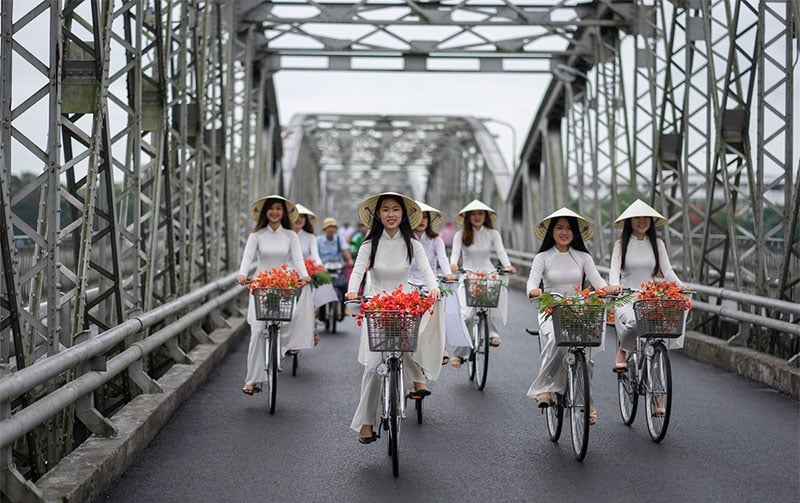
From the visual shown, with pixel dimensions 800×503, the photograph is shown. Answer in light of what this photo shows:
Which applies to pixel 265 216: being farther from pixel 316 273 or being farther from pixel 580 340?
pixel 580 340

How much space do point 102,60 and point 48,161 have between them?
117cm

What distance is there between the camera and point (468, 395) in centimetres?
1030

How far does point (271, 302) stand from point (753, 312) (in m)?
5.58

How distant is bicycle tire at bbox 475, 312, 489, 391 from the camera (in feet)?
34.9

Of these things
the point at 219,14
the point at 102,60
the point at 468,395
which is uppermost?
the point at 219,14

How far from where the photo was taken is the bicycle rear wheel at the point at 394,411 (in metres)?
6.85

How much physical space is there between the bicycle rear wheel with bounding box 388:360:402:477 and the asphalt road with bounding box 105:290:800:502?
117mm

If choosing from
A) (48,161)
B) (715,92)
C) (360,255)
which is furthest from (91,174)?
(715,92)

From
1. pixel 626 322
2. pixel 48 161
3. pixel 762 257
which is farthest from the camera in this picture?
pixel 762 257

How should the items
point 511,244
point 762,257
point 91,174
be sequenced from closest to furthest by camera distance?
1. point 91,174
2. point 762,257
3. point 511,244

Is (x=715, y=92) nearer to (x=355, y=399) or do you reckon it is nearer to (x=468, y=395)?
(x=468, y=395)

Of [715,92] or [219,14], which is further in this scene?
[219,14]

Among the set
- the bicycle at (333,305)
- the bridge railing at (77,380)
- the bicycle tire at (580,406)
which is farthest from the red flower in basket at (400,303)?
the bicycle at (333,305)

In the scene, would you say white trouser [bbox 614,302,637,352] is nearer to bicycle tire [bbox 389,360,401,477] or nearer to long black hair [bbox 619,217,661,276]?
long black hair [bbox 619,217,661,276]
